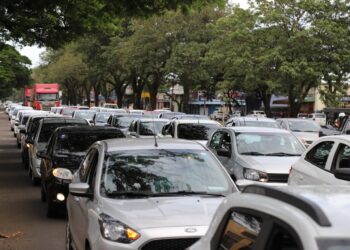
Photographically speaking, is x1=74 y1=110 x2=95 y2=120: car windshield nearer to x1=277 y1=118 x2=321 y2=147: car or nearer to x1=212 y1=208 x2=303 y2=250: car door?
x1=277 y1=118 x2=321 y2=147: car

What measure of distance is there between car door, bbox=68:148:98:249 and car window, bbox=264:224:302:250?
3553mm

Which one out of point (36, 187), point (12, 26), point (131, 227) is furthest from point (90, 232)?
point (12, 26)

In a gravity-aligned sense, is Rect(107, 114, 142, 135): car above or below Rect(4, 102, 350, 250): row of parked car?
below

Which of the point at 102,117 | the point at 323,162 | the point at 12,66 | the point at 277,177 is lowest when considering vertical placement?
the point at 102,117

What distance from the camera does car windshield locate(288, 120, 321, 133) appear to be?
74.4 ft

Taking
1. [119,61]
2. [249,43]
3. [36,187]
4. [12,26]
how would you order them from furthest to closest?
[119,61] < [249,43] < [12,26] < [36,187]

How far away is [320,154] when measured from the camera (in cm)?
843

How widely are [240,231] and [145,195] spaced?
323cm

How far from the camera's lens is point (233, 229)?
2.92 metres

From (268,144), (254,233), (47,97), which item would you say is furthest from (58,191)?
(47,97)

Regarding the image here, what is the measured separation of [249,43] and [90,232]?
36.6m

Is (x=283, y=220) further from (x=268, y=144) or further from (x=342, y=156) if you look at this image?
(x=268, y=144)

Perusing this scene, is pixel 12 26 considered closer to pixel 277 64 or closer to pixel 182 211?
pixel 182 211

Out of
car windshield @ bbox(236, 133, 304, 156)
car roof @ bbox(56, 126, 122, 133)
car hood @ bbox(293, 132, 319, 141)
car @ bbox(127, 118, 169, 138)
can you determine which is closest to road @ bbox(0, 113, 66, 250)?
car roof @ bbox(56, 126, 122, 133)
